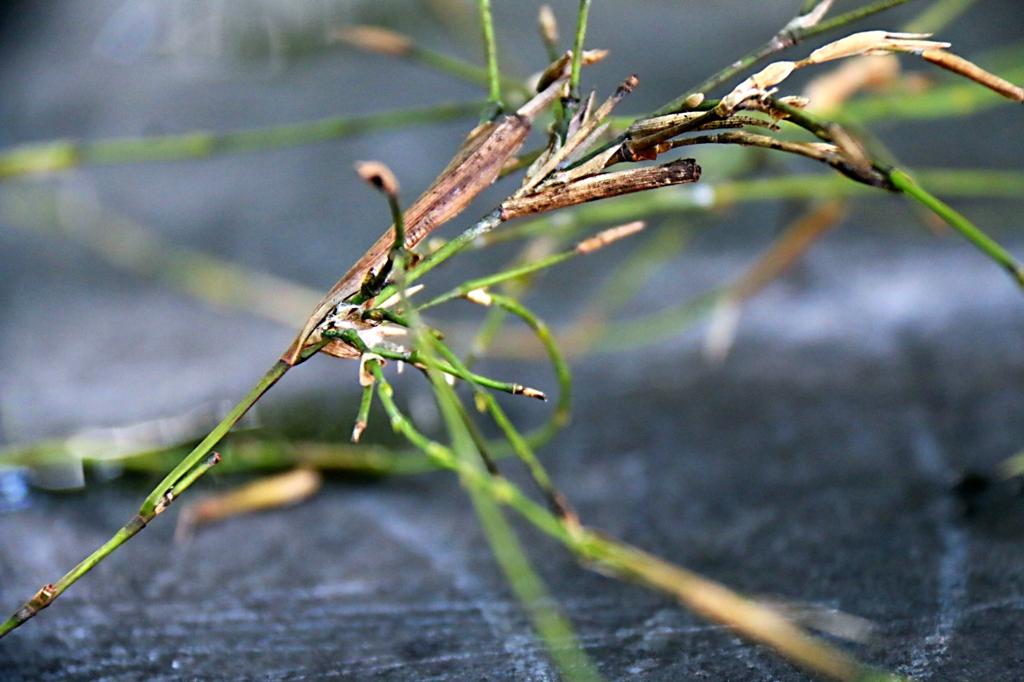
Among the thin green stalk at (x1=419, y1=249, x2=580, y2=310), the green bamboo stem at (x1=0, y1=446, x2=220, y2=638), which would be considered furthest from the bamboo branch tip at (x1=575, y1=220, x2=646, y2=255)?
the green bamboo stem at (x1=0, y1=446, x2=220, y2=638)

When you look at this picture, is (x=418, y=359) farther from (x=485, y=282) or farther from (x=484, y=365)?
(x=484, y=365)

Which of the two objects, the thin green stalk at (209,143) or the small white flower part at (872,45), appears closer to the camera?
the small white flower part at (872,45)

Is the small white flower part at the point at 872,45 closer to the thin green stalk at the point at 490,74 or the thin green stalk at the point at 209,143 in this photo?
the thin green stalk at the point at 490,74

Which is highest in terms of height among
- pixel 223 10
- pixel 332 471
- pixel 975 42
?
pixel 223 10

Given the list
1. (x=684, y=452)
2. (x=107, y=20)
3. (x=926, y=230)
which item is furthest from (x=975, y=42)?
(x=107, y=20)

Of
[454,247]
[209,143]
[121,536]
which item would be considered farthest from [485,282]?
[209,143]

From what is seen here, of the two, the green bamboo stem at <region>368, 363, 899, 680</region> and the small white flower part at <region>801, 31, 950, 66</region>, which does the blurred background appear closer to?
the green bamboo stem at <region>368, 363, 899, 680</region>

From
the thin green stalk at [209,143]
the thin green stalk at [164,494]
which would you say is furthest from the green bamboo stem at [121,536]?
the thin green stalk at [209,143]

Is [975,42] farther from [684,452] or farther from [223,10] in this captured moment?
[223,10]
